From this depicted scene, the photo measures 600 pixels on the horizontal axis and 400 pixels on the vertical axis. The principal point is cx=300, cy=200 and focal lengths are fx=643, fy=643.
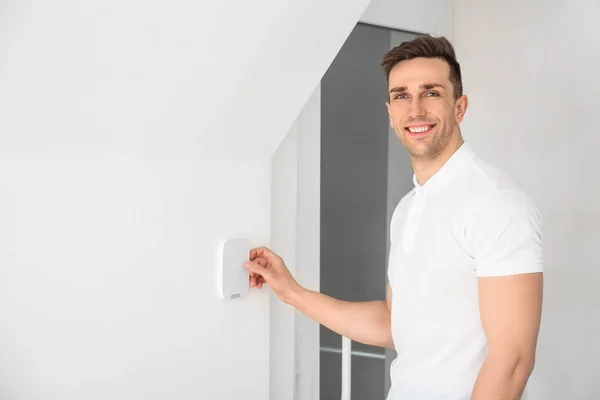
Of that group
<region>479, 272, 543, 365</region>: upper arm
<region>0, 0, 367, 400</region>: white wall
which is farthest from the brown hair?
<region>479, 272, 543, 365</region>: upper arm

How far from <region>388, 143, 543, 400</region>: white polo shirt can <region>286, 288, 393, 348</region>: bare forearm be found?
0.14 meters

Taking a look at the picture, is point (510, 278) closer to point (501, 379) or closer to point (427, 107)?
point (501, 379)

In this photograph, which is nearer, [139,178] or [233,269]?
[139,178]

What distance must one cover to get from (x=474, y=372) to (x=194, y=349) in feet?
1.84

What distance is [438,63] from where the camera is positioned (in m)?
1.36

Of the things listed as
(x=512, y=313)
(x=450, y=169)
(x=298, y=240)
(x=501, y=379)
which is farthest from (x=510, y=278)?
(x=298, y=240)

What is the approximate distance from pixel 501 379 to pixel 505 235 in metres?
0.26

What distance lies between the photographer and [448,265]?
126 centimetres

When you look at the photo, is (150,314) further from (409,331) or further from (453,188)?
(453,188)

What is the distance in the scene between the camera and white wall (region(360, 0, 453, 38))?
72.4 inches

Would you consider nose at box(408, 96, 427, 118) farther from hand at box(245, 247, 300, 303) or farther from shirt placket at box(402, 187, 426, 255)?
hand at box(245, 247, 300, 303)

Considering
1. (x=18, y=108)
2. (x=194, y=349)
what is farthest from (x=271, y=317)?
(x=18, y=108)

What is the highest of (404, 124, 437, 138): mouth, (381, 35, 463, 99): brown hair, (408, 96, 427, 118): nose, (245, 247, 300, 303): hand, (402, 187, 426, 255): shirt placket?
(381, 35, 463, 99): brown hair

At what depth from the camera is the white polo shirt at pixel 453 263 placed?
3.81ft
